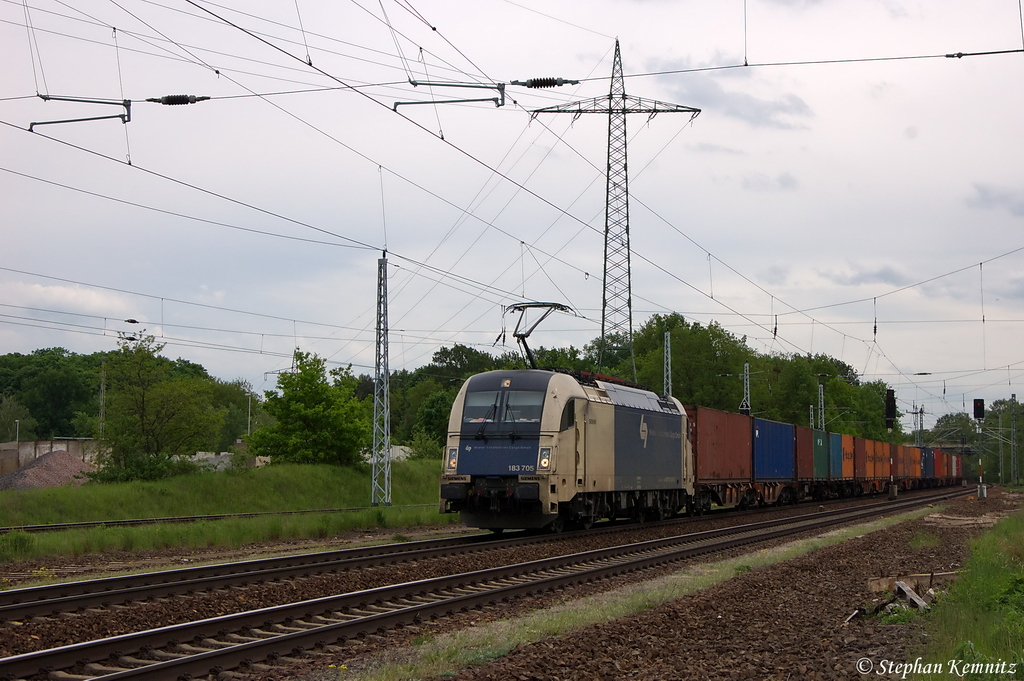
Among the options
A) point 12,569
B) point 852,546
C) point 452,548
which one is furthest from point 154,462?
point 852,546

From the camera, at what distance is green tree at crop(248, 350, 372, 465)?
3934 cm

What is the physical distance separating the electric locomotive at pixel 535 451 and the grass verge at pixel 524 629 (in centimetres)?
447

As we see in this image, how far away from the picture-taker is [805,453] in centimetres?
4159

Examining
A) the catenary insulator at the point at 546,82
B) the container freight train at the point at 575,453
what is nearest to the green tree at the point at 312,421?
the container freight train at the point at 575,453

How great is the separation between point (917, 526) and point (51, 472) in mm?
41727

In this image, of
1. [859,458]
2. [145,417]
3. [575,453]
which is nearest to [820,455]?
[859,458]

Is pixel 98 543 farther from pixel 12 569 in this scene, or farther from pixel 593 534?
pixel 593 534

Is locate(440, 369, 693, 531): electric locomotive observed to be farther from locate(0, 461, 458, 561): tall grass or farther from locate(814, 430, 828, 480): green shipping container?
locate(814, 430, 828, 480): green shipping container

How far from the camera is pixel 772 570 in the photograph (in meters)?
15.2

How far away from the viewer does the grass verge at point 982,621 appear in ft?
23.8

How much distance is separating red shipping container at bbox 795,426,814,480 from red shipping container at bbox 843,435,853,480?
6804 millimetres

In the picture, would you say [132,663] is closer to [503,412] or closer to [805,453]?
[503,412]

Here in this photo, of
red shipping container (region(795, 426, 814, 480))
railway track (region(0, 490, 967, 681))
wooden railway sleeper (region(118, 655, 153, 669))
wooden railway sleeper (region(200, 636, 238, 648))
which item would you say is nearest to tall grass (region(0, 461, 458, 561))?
railway track (region(0, 490, 967, 681))

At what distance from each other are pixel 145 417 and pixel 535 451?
63.0 ft
